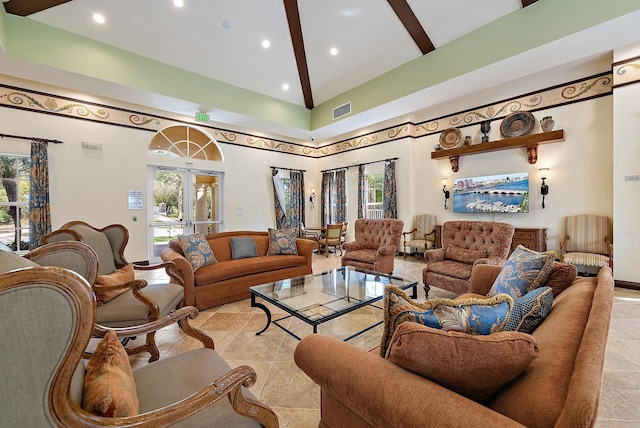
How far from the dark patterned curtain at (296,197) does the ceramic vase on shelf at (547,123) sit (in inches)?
218

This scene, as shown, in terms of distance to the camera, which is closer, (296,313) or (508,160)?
(296,313)

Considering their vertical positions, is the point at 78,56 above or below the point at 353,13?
below

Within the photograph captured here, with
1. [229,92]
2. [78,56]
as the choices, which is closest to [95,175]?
[78,56]

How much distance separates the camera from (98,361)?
962 mm

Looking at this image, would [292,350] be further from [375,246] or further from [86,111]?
[86,111]

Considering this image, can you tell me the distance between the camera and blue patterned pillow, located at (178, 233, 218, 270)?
324 centimetres

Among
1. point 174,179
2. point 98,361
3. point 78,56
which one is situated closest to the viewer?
point 98,361

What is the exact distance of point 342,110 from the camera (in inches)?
240

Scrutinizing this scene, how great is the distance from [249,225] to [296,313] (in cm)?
518

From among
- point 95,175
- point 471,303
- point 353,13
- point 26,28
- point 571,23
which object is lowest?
point 471,303

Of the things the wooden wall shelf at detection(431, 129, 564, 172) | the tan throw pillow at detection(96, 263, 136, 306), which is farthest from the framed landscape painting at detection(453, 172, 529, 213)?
the tan throw pillow at detection(96, 263, 136, 306)

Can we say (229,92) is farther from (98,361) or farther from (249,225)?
(98,361)

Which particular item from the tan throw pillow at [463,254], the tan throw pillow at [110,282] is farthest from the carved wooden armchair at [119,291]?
the tan throw pillow at [463,254]

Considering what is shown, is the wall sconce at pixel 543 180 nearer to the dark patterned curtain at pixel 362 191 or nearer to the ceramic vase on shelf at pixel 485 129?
the ceramic vase on shelf at pixel 485 129
